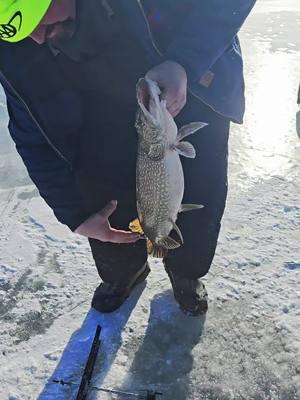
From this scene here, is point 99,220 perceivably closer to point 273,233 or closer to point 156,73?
point 156,73

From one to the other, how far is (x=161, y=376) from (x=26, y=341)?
689 millimetres

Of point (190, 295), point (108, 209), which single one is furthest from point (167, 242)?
point (190, 295)

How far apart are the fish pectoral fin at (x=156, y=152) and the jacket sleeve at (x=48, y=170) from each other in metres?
0.58

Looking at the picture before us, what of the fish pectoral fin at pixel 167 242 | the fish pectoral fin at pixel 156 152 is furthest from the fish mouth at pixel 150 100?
the fish pectoral fin at pixel 167 242

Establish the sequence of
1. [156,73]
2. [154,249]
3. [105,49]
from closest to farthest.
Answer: [156,73] → [105,49] → [154,249]

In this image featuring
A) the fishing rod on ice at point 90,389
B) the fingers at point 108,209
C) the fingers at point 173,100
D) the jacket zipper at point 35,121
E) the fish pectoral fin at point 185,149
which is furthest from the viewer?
the fingers at point 108,209

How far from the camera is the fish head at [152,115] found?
59.0 inches

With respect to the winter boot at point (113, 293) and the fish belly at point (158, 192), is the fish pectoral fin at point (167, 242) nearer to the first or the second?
the fish belly at point (158, 192)

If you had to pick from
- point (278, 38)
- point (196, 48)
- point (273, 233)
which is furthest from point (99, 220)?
point (278, 38)

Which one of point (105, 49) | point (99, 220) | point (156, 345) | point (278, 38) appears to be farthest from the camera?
point (278, 38)

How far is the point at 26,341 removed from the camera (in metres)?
2.39

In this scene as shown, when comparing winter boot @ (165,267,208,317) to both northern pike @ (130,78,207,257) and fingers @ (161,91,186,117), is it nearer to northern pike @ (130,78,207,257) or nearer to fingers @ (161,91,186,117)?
northern pike @ (130,78,207,257)

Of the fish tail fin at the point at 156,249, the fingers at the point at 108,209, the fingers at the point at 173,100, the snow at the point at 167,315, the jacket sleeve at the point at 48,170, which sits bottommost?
the snow at the point at 167,315

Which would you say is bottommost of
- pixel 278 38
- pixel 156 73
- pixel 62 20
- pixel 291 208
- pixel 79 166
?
pixel 278 38
